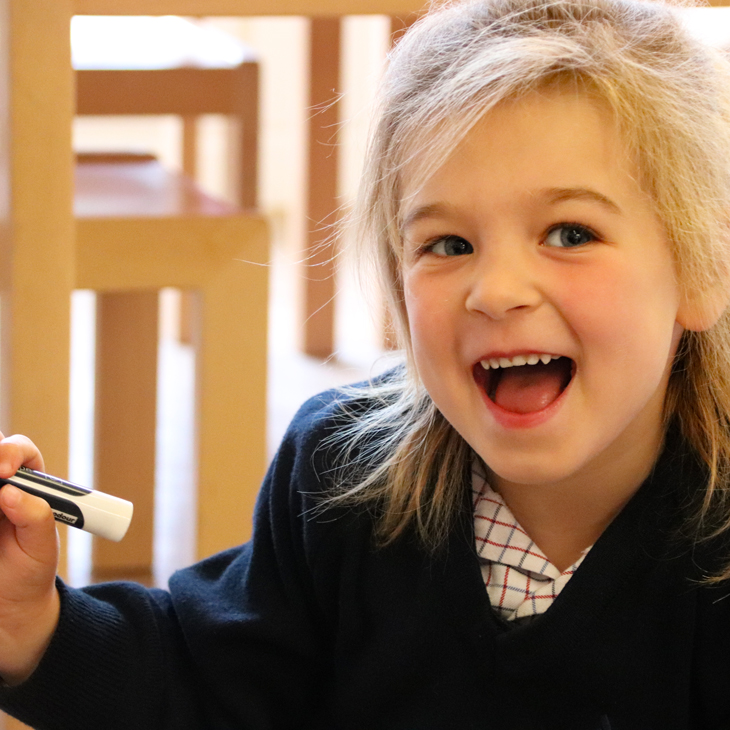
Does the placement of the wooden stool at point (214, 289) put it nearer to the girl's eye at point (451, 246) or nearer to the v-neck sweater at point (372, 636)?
the v-neck sweater at point (372, 636)

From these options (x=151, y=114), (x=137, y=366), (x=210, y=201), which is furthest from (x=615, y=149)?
(x=151, y=114)

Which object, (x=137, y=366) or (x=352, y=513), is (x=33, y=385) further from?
(x=137, y=366)

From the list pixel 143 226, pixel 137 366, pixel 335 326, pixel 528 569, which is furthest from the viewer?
pixel 335 326

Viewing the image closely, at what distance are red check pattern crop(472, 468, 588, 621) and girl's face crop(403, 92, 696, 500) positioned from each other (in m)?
0.09

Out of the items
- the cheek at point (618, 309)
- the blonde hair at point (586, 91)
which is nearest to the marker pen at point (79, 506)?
the blonde hair at point (586, 91)

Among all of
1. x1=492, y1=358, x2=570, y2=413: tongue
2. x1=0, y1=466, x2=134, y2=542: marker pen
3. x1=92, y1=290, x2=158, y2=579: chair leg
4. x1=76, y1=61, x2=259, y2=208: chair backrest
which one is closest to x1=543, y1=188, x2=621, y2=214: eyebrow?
x1=492, y1=358, x2=570, y2=413: tongue

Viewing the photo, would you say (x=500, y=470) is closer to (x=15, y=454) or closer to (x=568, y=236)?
(x=568, y=236)

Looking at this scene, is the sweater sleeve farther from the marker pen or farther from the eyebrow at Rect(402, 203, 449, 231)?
the eyebrow at Rect(402, 203, 449, 231)

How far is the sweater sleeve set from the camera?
772 millimetres

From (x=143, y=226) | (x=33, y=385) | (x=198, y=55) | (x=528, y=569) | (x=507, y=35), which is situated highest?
(x=198, y=55)

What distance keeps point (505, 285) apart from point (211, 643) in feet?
1.10

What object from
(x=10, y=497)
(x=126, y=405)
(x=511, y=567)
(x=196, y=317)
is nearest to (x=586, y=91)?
(x=511, y=567)

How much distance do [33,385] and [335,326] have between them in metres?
1.64

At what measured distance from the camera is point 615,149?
27.1 inches
